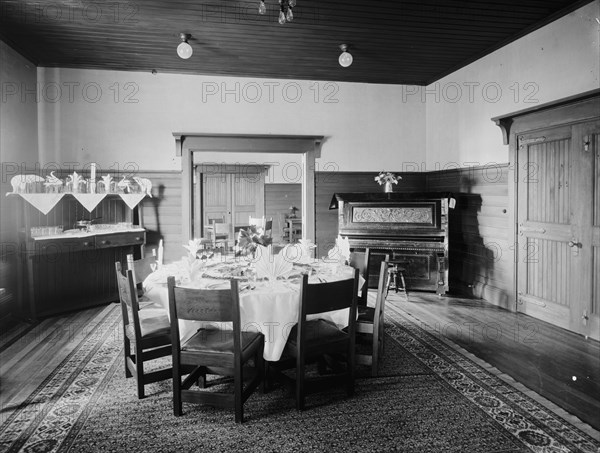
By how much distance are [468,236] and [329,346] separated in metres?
4.12

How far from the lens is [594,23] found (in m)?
4.10

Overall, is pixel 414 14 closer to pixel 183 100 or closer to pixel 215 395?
pixel 183 100

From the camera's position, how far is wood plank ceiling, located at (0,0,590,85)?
173 inches

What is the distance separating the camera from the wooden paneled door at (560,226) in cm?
422

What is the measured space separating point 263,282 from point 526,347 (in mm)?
2636

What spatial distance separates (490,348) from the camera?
4004 mm

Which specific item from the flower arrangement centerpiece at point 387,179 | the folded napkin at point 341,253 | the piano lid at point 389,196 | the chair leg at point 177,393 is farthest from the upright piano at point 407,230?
the chair leg at point 177,393

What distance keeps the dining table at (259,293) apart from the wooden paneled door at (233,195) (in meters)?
7.31

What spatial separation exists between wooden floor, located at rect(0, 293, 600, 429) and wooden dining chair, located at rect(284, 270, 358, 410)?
142 cm

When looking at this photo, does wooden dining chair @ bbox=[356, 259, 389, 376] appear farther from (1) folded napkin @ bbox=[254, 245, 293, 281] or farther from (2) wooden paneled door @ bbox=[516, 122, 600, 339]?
(2) wooden paneled door @ bbox=[516, 122, 600, 339]

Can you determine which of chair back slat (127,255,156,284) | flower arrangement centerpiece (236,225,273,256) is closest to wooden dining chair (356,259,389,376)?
flower arrangement centerpiece (236,225,273,256)

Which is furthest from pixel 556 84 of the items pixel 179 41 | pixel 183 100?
pixel 183 100

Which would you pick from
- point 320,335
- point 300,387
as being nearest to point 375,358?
point 320,335

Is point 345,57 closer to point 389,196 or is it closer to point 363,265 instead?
point 389,196
